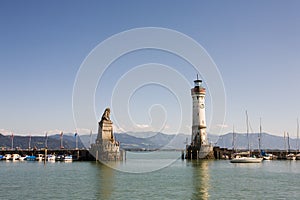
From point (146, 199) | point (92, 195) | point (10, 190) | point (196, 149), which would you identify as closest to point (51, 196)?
point (92, 195)

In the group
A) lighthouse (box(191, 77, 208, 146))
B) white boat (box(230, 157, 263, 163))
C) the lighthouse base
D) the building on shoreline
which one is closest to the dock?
the building on shoreline

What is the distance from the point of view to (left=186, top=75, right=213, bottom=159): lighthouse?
106 metres

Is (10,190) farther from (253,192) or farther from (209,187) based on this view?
(253,192)

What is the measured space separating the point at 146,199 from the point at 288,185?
23.0 m

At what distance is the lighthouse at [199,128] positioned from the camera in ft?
349

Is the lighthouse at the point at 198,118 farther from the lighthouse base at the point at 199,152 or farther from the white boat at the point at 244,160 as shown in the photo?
the white boat at the point at 244,160

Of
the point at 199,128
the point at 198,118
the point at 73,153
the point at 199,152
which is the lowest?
the point at 73,153

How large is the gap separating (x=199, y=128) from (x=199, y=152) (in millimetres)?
7522

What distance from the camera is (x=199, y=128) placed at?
106312 mm

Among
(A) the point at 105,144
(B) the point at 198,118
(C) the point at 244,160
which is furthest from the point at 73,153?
(C) the point at 244,160

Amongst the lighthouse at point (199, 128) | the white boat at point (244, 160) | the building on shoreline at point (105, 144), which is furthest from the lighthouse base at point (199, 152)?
the building on shoreline at point (105, 144)

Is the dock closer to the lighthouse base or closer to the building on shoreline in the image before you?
the building on shoreline

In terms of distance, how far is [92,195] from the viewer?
1513 inches

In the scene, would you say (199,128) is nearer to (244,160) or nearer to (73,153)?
(244,160)
